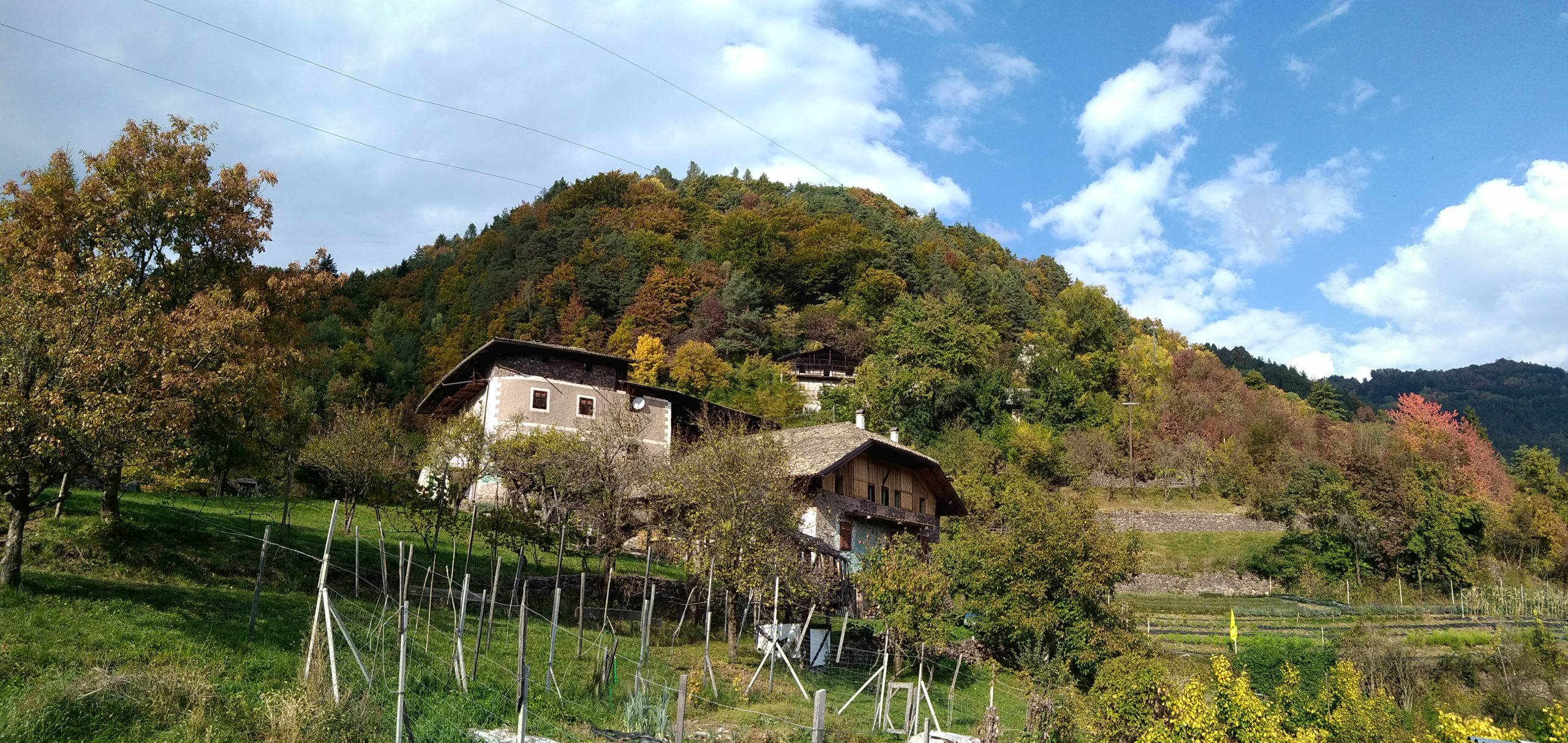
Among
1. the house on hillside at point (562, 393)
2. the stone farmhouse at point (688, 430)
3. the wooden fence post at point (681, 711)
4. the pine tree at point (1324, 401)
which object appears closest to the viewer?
the wooden fence post at point (681, 711)

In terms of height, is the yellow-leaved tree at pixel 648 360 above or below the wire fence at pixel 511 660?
above

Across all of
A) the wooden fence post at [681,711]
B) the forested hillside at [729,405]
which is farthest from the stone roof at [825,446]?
the wooden fence post at [681,711]

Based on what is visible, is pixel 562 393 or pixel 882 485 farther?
pixel 562 393

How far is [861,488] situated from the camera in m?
36.2

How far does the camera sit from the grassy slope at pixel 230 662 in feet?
33.7

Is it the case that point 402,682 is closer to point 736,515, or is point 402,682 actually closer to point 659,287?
point 736,515

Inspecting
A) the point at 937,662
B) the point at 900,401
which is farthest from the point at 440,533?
the point at 900,401

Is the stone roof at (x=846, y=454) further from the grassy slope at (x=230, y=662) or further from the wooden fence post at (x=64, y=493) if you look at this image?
the wooden fence post at (x=64, y=493)

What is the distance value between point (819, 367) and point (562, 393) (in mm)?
31940

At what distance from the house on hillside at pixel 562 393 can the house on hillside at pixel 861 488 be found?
261 inches

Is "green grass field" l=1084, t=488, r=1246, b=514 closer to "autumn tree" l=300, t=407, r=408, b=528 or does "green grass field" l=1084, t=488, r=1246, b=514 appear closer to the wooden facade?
the wooden facade

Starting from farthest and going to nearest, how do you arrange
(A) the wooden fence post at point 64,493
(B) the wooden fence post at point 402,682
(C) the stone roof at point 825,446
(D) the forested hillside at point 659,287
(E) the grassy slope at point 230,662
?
(D) the forested hillside at point 659,287, (C) the stone roof at point 825,446, (A) the wooden fence post at point 64,493, (B) the wooden fence post at point 402,682, (E) the grassy slope at point 230,662

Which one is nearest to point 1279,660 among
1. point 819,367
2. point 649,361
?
point 649,361

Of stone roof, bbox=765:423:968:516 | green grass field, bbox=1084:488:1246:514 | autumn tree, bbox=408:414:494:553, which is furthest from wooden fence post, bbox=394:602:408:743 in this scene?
green grass field, bbox=1084:488:1246:514
